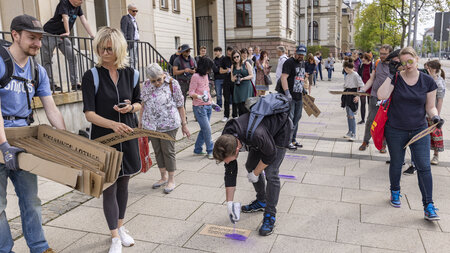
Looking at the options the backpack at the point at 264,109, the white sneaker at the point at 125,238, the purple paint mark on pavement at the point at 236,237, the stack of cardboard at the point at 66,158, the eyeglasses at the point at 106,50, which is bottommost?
the purple paint mark on pavement at the point at 236,237

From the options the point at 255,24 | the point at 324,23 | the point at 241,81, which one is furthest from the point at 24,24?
the point at 324,23

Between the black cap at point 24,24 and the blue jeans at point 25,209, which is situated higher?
the black cap at point 24,24

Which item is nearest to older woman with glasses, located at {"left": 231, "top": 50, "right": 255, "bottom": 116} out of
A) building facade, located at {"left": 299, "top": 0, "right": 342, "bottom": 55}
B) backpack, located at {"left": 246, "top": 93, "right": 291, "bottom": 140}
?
backpack, located at {"left": 246, "top": 93, "right": 291, "bottom": 140}

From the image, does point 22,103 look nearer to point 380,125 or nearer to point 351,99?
point 380,125

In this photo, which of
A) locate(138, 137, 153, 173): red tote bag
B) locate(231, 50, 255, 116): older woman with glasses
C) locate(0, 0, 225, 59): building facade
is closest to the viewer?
locate(138, 137, 153, 173): red tote bag

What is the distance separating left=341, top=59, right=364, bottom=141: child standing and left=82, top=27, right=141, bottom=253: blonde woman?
5.36 m

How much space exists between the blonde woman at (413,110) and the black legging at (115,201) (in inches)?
117

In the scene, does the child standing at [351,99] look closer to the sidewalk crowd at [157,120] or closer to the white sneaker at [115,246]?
the sidewalk crowd at [157,120]

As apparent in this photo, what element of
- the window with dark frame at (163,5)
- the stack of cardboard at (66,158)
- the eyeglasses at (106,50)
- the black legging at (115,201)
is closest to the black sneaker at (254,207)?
the black legging at (115,201)

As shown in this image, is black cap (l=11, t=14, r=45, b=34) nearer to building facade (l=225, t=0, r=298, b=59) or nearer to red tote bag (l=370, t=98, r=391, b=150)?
red tote bag (l=370, t=98, r=391, b=150)

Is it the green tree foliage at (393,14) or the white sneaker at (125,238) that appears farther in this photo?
the green tree foliage at (393,14)

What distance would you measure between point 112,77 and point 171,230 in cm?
168

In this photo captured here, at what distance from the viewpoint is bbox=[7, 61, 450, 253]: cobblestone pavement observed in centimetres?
347

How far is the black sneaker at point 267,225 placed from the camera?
363cm
